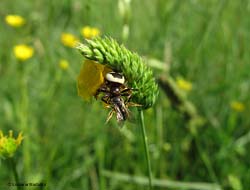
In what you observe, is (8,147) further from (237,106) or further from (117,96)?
(237,106)

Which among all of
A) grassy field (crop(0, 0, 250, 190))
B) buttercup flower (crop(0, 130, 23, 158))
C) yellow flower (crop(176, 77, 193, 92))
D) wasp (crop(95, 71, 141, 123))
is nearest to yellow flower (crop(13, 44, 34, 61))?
grassy field (crop(0, 0, 250, 190))

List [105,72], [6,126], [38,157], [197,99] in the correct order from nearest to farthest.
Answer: [105,72], [38,157], [6,126], [197,99]

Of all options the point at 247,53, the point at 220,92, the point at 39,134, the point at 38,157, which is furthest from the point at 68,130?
the point at 247,53

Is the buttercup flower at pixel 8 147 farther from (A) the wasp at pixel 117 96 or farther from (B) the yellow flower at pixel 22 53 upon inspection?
(B) the yellow flower at pixel 22 53

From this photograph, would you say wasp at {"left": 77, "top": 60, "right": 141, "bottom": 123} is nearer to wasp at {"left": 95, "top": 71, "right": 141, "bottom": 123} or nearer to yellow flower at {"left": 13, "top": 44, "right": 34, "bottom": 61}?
wasp at {"left": 95, "top": 71, "right": 141, "bottom": 123}

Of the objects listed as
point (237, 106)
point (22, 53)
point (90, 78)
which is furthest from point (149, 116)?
point (90, 78)

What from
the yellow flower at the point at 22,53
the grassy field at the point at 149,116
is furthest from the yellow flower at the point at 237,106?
the yellow flower at the point at 22,53

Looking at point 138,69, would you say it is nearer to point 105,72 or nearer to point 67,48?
point 105,72
